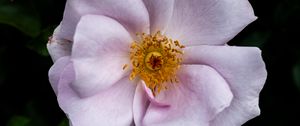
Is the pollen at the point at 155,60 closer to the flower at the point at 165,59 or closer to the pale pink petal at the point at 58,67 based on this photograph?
the flower at the point at 165,59

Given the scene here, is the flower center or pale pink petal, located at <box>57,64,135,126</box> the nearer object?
pale pink petal, located at <box>57,64,135,126</box>


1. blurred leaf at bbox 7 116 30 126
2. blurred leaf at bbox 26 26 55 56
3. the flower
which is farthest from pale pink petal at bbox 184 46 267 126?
blurred leaf at bbox 7 116 30 126

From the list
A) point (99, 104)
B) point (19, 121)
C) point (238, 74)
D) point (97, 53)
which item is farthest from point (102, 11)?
point (19, 121)

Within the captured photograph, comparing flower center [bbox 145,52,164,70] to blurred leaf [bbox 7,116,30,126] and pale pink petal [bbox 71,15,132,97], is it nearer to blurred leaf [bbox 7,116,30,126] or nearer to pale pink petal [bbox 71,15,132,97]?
pale pink petal [bbox 71,15,132,97]

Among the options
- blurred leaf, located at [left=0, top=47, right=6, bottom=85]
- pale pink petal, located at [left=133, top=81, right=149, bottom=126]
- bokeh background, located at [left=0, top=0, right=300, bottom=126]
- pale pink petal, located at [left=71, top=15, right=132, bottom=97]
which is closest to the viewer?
pale pink petal, located at [left=71, top=15, right=132, bottom=97]

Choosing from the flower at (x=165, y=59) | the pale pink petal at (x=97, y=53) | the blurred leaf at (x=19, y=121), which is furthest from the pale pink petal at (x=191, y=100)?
the blurred leaf at (x=19, y=121)

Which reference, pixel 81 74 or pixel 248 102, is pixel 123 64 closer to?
pixel 81 74
